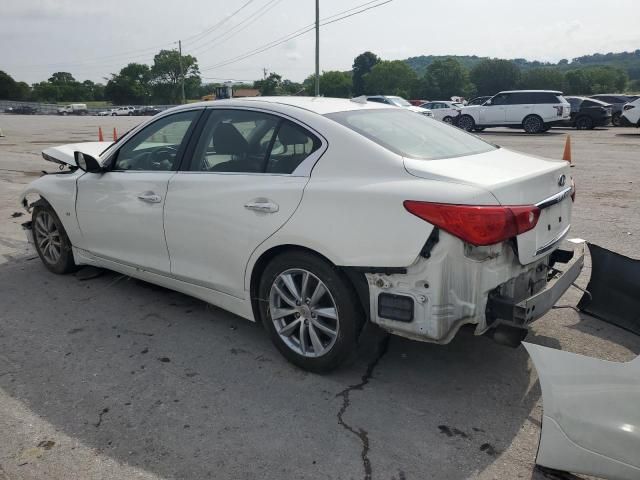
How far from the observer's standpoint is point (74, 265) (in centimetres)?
527

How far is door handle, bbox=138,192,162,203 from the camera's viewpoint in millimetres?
4035

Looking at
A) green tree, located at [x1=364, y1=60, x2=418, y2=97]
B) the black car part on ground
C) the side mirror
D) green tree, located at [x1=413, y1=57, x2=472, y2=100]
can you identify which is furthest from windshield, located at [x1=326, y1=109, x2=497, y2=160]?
green tree, located at [x1=364, y1=60, x2=418, y2=97]

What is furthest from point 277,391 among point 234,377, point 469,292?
point 469,292

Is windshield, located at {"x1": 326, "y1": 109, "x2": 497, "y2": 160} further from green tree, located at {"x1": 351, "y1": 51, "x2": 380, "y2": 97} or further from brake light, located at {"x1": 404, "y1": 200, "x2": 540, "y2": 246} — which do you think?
green tree, located at {"x1": 351, "y1": 51, "x2": 380, "y2": 97}

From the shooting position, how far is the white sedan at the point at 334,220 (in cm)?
281

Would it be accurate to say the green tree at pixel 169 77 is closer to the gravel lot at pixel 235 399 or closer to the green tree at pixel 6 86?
the green tree at pixel 6 86

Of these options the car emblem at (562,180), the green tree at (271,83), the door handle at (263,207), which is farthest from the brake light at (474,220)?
the green tree at (271,83)

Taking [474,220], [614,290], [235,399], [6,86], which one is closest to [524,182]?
[474,220]

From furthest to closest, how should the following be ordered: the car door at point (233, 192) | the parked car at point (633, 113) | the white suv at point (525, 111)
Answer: the white suv at point (525, 111), the parked car at point (633, 113), the car door at point (233, 192)

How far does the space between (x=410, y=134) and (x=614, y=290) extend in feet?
5.89

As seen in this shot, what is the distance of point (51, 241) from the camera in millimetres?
5285

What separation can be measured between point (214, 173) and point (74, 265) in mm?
2317

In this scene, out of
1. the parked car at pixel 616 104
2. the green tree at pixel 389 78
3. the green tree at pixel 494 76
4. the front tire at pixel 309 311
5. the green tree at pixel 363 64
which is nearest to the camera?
the front tire at pixel 309 311

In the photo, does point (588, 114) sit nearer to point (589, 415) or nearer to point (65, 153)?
point (65, 153)
